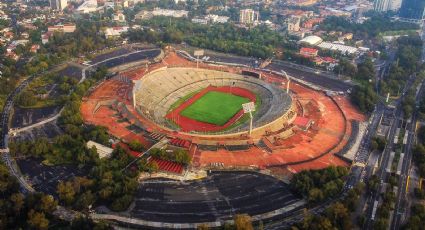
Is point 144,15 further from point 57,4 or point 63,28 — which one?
point 63,28

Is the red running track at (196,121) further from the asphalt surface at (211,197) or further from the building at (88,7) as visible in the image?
the building at (88,7)

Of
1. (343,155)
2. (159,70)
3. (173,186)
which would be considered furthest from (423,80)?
(173,186)

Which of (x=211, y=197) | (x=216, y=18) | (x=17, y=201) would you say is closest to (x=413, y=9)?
(x=216, y=18)

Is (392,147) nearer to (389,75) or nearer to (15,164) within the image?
(389,75)

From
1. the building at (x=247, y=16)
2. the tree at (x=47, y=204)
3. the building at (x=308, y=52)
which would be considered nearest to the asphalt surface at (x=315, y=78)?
the building at (x=308, y=52)

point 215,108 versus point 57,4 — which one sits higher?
point 57,4
